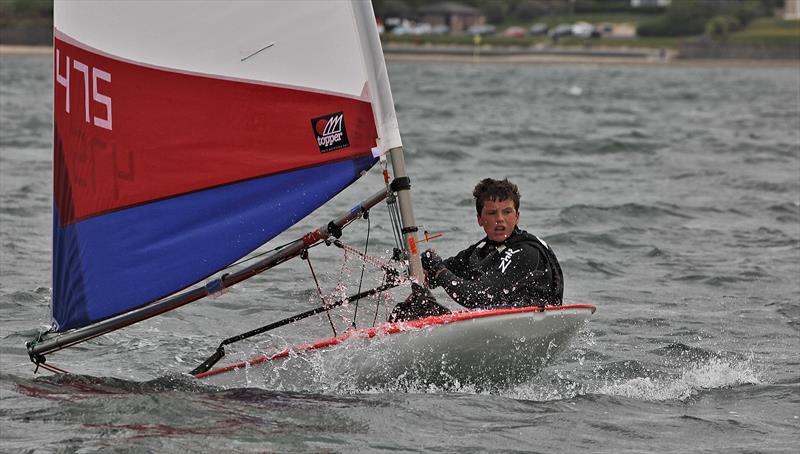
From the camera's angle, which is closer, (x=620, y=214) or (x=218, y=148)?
(x=218, y=148)

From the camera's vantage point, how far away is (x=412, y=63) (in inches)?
2918

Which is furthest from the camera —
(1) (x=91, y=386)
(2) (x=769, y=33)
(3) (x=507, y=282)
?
(2) (x=769, y=33)

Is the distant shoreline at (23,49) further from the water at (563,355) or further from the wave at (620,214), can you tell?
the wave at (620,214)

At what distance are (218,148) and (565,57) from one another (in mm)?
69326

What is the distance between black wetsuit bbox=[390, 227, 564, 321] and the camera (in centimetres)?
586

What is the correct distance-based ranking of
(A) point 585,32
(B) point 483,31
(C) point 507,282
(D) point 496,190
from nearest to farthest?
(C) point 507,282
(D) point 496,190
(A) point 585,32
(B) point 483,31

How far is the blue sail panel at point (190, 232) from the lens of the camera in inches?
224

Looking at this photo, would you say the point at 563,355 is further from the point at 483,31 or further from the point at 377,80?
the point at 483,31

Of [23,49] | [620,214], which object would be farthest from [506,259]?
[23,49]

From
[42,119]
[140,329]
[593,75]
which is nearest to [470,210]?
[140,329]

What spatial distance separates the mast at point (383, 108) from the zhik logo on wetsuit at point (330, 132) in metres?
0.15

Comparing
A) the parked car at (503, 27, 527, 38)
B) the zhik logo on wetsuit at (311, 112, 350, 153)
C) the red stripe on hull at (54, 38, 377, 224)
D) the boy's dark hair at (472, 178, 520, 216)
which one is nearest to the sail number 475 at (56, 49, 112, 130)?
the red stripe on hull at (54, 38, 377, 224)

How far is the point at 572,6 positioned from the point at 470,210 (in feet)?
266

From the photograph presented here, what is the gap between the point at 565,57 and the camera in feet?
242
